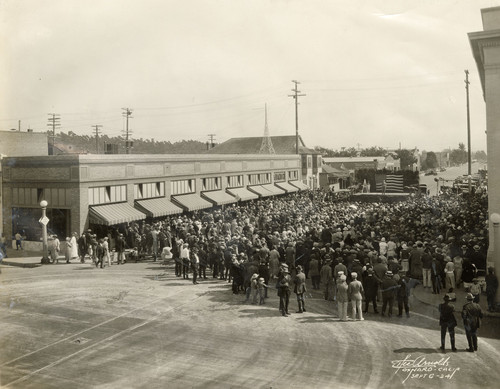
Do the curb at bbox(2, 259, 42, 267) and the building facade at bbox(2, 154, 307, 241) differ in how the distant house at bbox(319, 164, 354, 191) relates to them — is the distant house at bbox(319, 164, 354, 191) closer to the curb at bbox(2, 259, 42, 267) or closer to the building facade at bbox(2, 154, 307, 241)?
the building facade at bbox(2, 154, 307, 241)

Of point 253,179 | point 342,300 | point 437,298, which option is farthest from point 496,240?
point 253,179

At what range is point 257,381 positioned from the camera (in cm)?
998

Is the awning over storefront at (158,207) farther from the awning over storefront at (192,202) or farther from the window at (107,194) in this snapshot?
the window at (107,194)

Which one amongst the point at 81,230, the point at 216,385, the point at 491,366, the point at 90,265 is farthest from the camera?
the point at 81,230

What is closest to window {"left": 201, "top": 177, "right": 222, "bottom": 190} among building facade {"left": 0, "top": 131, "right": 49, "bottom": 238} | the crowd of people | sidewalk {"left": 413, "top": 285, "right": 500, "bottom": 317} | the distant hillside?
the crowd of people

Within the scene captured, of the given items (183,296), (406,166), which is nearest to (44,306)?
(183,296)

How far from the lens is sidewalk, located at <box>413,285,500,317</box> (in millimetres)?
15428

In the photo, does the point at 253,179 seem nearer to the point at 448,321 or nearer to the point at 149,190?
the point at 149,190

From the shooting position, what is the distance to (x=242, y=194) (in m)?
44.0

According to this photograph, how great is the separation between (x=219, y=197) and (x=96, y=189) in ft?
46.2

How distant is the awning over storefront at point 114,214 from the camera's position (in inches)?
1038

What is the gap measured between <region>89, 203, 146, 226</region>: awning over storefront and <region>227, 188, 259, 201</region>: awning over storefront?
1379cm

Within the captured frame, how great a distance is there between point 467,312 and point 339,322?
3764 mm

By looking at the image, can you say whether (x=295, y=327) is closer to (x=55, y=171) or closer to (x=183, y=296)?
(x=183, y=296)
